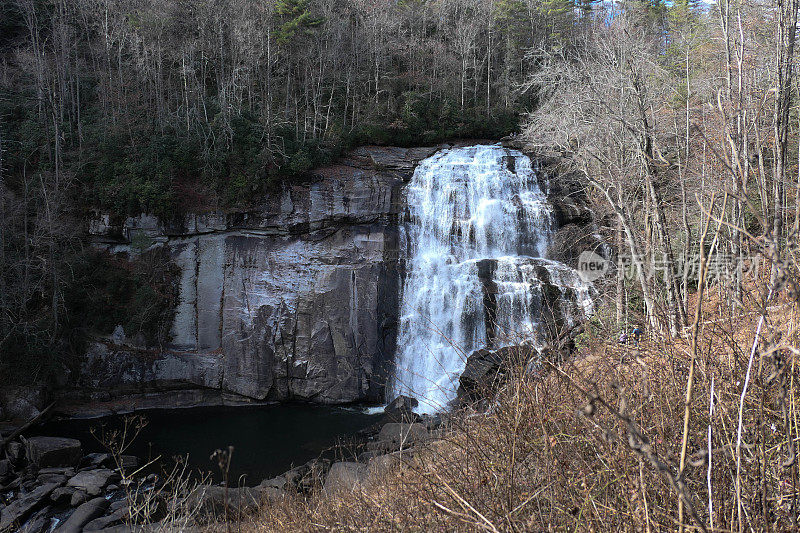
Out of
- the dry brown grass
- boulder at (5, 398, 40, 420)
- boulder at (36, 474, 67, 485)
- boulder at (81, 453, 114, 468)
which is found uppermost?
the dry brown grass

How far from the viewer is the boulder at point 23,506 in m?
8.38

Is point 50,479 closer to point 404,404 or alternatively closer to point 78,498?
point 78,498

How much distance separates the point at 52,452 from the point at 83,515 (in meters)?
2.77

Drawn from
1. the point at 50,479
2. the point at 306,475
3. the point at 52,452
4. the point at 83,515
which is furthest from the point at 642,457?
the point at 52,452

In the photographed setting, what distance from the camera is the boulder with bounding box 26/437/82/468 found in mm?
10188

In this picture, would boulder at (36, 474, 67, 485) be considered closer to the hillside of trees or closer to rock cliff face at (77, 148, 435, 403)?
the hillside of trees

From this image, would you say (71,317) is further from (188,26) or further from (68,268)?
(188,26)

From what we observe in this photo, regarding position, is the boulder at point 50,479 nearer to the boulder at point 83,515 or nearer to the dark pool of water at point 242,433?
the dark pool of water at point 242,433

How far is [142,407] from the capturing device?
557 inches

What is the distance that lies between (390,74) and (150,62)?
1035 centimetres

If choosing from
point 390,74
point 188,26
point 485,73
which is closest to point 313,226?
point 390,74

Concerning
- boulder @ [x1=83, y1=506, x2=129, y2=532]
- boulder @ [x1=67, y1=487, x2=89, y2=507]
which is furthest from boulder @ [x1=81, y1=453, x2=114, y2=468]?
boulder @ [x1=83, y1=506, x2=129, y2=532]

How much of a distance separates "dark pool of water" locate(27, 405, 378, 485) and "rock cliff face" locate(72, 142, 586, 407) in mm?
700

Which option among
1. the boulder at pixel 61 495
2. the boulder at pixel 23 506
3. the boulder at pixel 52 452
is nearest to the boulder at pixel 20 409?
the boulder at pixel 52 452
